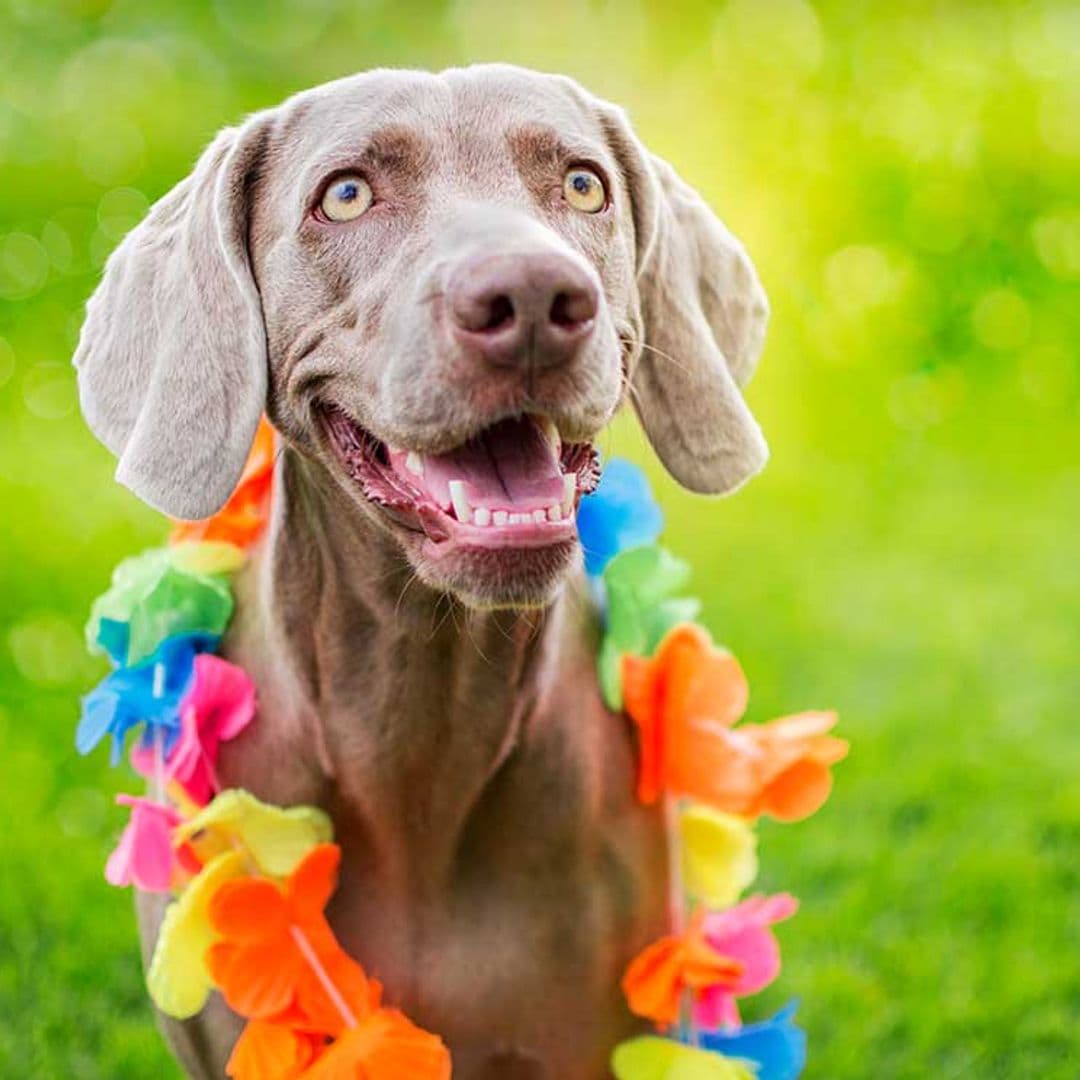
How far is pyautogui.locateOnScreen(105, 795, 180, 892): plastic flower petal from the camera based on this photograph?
274 centimetres

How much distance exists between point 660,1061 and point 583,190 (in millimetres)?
1381

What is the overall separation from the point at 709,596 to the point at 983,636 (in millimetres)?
909

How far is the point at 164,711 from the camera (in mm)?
2785

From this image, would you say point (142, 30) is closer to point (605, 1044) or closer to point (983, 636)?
point (983, 636)

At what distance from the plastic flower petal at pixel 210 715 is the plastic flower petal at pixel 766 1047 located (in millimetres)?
979

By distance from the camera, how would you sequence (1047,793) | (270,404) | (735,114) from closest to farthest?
1. (270,404)
2. (1047,793)
3. (735,114)

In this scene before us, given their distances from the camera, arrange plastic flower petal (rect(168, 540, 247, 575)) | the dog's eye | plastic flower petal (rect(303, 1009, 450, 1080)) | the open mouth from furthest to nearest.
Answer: plastic flower petal (rect(168, 540, 247, 575)), plastic flower petal (rect(303, 1009, 450, 1080)), the dog's eye, the open mouth

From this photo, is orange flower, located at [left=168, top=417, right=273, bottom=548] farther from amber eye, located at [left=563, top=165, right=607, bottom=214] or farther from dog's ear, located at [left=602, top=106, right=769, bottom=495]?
amber eye, located at [left=563, top=165, right=607, bottom=214]

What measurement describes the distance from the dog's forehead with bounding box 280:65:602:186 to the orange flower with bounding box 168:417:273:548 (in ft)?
2.21

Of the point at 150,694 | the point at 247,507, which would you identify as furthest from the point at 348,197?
the point at 150,694

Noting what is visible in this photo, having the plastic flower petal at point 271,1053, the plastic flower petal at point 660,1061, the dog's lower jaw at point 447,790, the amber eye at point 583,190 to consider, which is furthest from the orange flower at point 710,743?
the amber eye at point 583,190

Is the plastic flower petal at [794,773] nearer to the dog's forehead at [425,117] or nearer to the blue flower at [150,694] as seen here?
the blue flower at [150,694]

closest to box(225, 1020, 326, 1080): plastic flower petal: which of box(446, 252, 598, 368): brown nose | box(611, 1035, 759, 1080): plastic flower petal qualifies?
box(611, 1035, 759, 1080): plastic flower petal

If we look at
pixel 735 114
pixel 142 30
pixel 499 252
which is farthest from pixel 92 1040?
pixel 142 30
